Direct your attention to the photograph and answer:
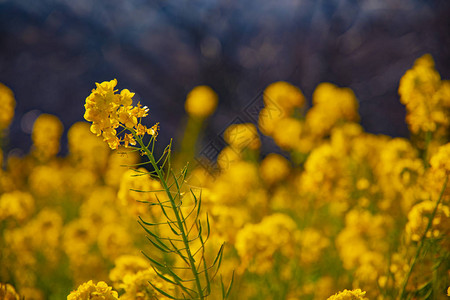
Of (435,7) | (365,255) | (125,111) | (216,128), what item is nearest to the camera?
(125,111)

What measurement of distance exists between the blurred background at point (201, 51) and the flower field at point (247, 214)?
99 centimetres

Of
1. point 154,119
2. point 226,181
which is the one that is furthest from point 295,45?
point 226,181

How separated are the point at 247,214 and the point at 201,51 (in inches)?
98.9

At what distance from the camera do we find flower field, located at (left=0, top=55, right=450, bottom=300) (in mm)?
881

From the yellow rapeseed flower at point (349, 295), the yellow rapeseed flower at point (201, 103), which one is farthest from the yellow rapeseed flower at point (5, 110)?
the yellow rapeseed flower at point (349, 295)

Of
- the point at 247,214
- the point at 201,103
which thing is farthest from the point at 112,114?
the point at 201,103

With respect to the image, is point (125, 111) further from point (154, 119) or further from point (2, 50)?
point (2, 50)

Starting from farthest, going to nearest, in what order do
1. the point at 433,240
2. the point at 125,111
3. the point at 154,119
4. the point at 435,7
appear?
the point at 154,119
the point at 435,7
the point at 433,240
the point at 125,111

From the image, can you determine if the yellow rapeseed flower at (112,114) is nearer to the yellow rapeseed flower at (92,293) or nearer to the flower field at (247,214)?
the flower field at (247,214)

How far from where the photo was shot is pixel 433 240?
37.6 inches

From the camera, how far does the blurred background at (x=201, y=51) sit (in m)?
3.36

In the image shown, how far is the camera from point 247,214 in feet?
6.44

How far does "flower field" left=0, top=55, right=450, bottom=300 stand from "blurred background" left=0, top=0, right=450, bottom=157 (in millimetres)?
993

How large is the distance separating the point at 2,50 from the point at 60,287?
276 cm
